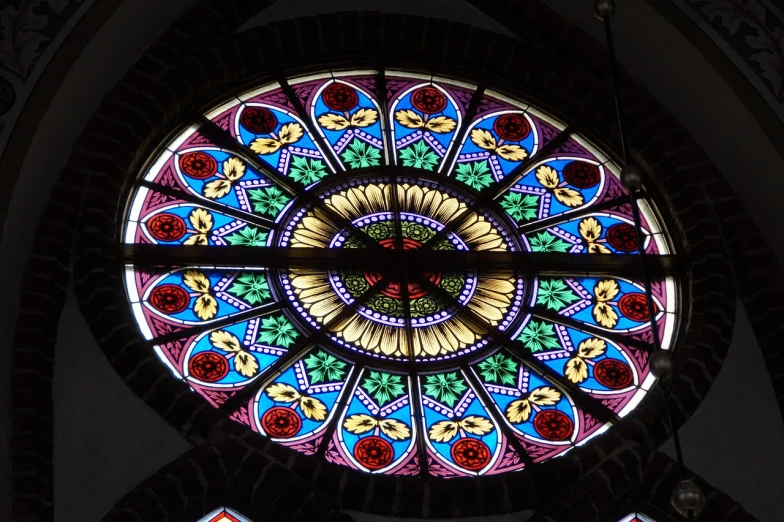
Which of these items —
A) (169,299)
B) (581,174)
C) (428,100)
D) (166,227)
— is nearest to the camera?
(169,299)

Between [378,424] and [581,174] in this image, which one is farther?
[581,174]

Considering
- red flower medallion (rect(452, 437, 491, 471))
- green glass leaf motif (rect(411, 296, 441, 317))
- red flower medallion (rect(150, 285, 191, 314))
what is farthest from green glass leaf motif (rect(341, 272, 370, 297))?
red flower medallion (rect(452, 437, 491, 471))

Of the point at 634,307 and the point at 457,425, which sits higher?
the point at 634,307

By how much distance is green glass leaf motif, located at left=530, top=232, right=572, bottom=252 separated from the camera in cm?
997

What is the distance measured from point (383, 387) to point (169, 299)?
1265 mm

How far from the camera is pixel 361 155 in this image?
33.6 ft

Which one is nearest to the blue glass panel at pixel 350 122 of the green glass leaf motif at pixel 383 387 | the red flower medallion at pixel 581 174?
the red flower medallion at pixel 581 174

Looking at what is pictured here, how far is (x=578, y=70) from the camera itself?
10.6m

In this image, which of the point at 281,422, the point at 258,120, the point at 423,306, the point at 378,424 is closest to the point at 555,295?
the point at 423,306

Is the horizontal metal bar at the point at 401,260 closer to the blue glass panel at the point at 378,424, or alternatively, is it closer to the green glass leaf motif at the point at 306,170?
the green glass leaf motif at the point at 306,170

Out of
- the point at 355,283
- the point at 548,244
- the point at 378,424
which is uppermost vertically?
the point at 548,244

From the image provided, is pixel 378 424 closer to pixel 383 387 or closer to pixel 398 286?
pixel 383 387

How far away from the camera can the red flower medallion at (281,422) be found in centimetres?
890

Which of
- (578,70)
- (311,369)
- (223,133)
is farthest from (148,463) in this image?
(578,70)
